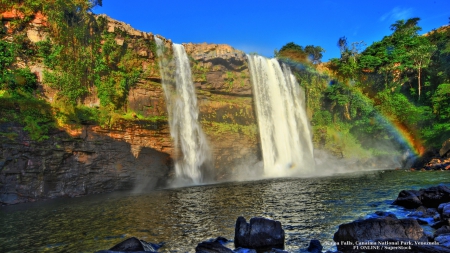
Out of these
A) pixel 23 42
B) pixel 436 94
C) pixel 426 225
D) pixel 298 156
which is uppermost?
pixel 23 42

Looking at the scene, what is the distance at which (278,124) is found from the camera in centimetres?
3447

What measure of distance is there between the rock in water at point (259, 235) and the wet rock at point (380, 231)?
1.51 m

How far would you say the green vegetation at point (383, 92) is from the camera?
34.5 meters

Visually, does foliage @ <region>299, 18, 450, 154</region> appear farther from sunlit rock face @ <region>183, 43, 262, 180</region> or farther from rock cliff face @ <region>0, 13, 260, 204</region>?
rock cliff face @ <region>0, 13, 260, 204</region>

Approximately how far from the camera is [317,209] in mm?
11375

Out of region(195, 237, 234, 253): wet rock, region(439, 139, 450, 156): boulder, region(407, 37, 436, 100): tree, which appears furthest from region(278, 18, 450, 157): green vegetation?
region(195, 237, 234, 253): wet rock

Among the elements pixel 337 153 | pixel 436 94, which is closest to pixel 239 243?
pixel 337 153

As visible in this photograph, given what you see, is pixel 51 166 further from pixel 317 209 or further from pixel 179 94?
pixel 317 209

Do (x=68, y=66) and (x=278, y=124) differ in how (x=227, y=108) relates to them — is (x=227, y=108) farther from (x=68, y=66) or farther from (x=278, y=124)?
(x=68, y=66)

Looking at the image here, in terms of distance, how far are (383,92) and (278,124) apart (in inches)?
636

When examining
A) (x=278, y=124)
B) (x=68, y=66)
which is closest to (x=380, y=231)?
(x=68, y=66)

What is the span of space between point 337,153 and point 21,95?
3438cm

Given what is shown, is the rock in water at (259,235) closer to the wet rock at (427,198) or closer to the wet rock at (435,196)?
the wet rock at (427,198)

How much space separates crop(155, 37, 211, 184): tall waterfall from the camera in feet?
89.0
